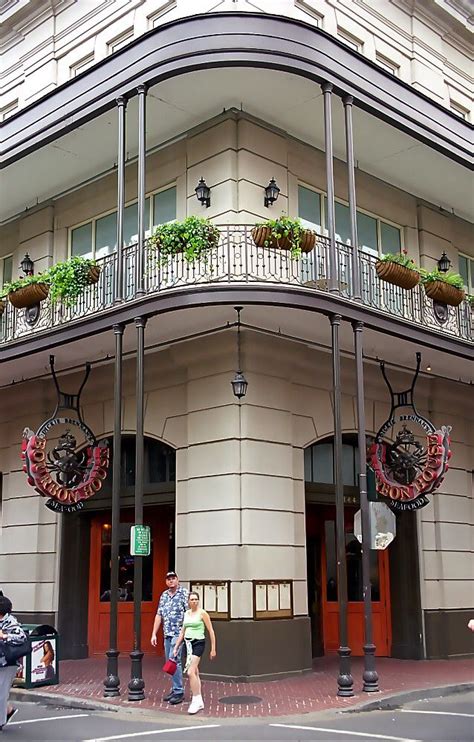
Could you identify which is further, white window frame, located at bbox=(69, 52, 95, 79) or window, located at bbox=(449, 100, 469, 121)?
window, located at bbox=(449, 100, 469, 121)

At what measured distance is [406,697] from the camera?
11789mm

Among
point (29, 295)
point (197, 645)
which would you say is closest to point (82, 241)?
point (29, 295)

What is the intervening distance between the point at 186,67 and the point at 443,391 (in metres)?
8.42

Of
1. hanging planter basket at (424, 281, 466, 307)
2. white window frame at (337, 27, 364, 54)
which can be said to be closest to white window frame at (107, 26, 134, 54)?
white window frame at (337, 27, 364, 54)

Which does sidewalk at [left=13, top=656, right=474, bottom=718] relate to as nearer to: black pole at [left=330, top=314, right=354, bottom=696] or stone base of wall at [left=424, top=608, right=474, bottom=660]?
black pole at [left=330, top=314, right=354, bottom=696]

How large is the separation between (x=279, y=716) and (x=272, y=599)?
332 centimetres

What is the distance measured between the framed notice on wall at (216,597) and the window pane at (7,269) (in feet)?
29.9

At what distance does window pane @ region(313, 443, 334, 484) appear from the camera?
16.0 m

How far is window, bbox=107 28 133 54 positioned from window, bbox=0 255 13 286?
5.12m

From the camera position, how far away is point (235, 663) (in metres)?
13.3

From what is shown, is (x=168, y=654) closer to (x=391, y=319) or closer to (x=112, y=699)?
(x=112, y=699)

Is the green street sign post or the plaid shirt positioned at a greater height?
the green street sign post

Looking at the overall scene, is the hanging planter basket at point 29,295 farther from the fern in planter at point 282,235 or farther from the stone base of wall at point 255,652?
the stone base of wall at point 255,652

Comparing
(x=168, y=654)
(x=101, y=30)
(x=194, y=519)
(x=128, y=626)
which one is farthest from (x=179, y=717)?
(x=101, y=30)
